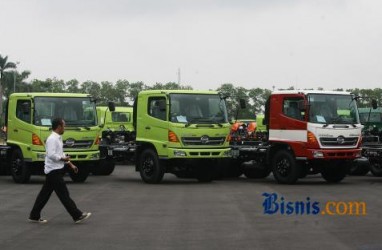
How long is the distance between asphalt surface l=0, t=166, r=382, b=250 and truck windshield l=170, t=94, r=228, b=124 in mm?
1964

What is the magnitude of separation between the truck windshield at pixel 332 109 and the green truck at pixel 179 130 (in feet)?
8.17

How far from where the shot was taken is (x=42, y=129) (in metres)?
19.9

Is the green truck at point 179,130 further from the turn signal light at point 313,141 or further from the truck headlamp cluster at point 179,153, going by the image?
the turn signal light at point 313,141

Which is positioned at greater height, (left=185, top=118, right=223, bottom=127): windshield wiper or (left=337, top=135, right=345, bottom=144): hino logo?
(left=185, top=118, right=223, bottom=127): windshield wiper

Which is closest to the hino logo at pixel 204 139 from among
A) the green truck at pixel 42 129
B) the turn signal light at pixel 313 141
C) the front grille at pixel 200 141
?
the front grille at pixel 200 141

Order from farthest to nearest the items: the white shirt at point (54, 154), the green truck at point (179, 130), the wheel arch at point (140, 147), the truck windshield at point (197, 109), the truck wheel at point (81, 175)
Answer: the truck wheel at point (81, 175) < the wheel arch at point (140, 147) < the truck windshield at point (197, 109) < the green truck at point (179, 130) < the white shirt at point (54, 154)

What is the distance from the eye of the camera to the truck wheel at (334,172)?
2075 centimetres

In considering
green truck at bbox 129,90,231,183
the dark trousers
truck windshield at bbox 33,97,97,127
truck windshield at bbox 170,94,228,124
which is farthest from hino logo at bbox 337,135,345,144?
the dark trousers

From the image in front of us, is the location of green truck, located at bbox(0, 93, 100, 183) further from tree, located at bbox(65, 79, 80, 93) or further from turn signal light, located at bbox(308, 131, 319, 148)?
tree, located at bbox(65, 79, 80, 93)

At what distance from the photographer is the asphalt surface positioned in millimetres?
9781

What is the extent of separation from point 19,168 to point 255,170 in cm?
717

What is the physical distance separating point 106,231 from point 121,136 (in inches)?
666

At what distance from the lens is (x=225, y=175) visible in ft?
75.2

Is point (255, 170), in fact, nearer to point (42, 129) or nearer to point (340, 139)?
point (340, 139)
